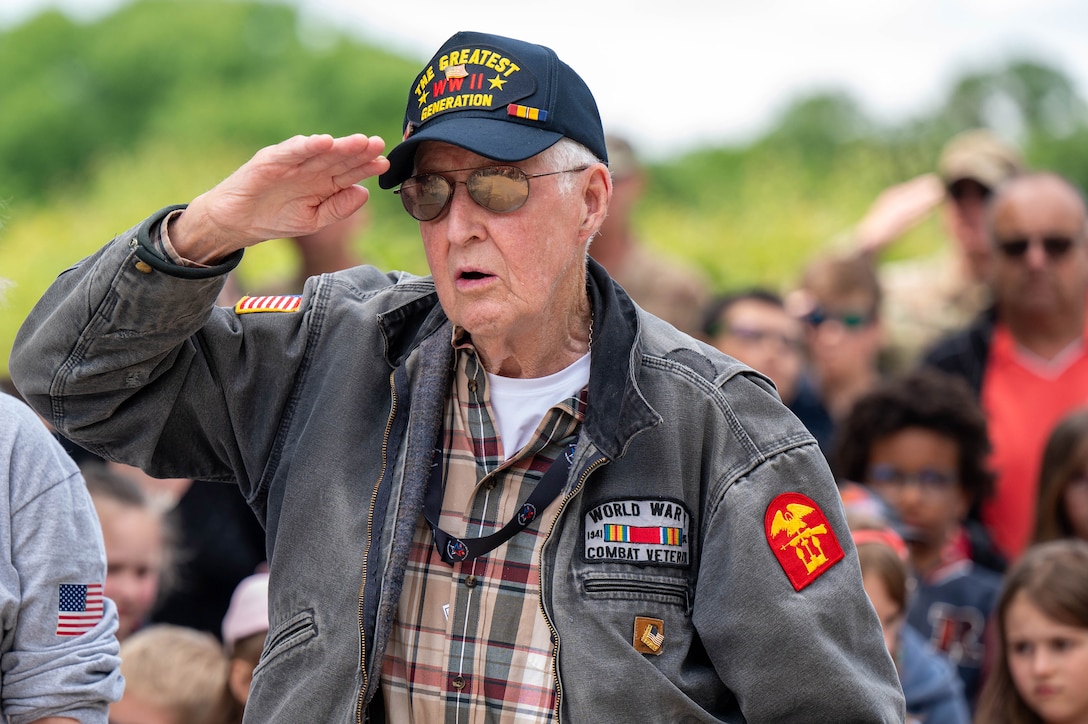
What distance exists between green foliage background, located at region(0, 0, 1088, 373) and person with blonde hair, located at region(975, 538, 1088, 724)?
551 centimetres

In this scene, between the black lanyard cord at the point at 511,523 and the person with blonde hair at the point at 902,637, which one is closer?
the black lanyard cord at the point at 511,523

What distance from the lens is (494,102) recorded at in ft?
8.05

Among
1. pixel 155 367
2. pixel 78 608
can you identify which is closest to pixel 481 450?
pixel 155 367

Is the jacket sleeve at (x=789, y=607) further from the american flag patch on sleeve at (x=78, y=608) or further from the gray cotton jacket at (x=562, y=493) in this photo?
the american flag patch on sleeve at (x=78, y=608)

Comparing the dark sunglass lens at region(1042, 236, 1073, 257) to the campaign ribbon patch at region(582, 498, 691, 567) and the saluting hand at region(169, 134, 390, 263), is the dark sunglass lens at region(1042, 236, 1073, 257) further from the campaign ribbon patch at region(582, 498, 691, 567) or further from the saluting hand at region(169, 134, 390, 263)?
the saluting hand at region(169, 134, 390, 263)

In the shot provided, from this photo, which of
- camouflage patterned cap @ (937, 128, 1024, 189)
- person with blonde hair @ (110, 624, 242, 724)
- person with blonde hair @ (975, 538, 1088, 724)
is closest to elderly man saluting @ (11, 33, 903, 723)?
person with blonde hair @ (110, 624, 242, 724)

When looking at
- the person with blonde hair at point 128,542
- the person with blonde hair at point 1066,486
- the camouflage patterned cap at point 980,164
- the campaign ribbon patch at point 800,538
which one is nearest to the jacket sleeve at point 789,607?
the campaign ribbon patch at point 800,538

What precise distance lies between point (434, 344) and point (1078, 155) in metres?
14.1

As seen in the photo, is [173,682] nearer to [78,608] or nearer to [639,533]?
[78,608]

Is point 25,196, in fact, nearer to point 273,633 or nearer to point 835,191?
point 835,191

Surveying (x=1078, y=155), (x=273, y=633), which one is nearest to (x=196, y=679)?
(x=273, y=633)

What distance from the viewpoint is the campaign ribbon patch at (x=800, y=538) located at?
7.89ft

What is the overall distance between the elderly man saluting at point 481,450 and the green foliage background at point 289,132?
23.3 ft

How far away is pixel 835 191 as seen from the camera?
12891 mm
